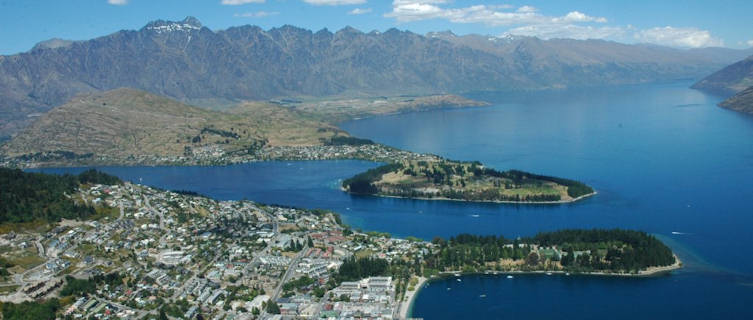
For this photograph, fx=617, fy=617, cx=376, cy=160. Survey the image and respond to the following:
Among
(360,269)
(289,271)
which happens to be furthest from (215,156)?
(360,269)

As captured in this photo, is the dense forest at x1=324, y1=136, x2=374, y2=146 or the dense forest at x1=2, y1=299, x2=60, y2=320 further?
the dense forest at x1=324, y1=136, x2=374, y2=146

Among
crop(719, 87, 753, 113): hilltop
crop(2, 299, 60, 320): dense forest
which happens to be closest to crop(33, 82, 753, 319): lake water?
crop(719, 87, 753, 113): hilltop

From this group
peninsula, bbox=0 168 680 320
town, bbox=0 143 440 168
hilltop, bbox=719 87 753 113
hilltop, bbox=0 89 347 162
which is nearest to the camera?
peninsula, bbox=0 168 680 320

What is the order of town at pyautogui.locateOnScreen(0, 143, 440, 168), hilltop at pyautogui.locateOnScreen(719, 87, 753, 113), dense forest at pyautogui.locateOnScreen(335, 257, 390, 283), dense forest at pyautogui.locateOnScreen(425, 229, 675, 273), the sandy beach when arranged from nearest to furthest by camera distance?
the sandy beach, dense forest at pyautogui.locateOnScreen(335, 257, 390, 283), dense forest at pyautogui.locateOnScreen(425, 229, 675, 273), town at pyautogui.locateOnScreen(0, 143, 440, 168), hilltop at pyautogui.locateOnScreen(719, 87, 753, 113)

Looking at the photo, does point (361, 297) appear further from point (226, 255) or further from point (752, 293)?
point (752, 293)

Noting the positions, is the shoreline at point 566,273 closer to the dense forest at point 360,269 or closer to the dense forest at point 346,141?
the dense forest at point 360,269

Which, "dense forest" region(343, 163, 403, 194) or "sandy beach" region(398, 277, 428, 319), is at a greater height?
"dense forest" region(343, 163, 403, 194)

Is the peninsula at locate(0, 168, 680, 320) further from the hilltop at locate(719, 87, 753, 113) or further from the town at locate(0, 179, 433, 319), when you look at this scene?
the hilltop at locate(719, 87, 753, 113)
